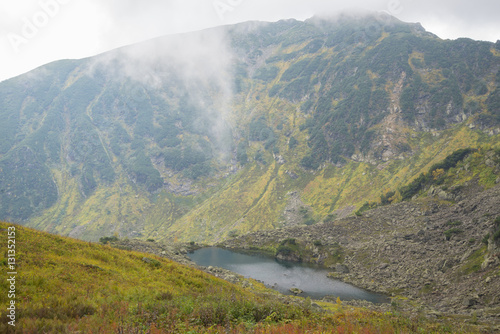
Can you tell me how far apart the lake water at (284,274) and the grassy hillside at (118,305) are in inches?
1456

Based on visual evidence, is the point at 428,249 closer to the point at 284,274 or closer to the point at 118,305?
the point at 284,274

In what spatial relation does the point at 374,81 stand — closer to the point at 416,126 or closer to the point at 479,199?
the point at 416,126

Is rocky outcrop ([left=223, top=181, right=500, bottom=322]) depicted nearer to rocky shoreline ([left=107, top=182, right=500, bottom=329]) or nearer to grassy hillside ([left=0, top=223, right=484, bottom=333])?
rocky shoreline ([left=107, top=182, right=500, bottom=329])

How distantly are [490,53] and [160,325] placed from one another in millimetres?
217733

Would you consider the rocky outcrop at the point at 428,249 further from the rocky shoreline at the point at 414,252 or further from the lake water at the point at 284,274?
the lake water at the point at 284,274

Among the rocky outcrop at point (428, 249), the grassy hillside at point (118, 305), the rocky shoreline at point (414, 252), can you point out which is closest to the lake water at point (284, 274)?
the rocky shoreline at point (414, 252)

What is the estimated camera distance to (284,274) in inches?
2552

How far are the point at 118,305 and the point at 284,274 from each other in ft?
189

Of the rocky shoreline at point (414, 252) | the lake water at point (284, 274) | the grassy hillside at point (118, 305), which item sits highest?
the grassy hillside at point (118, 305)

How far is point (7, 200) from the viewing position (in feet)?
612

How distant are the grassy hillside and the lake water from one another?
121ft

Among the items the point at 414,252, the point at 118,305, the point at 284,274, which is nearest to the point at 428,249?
the point at 414,252

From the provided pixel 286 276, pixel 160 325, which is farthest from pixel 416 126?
pixel 160 325

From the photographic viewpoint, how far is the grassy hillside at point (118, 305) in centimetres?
985
